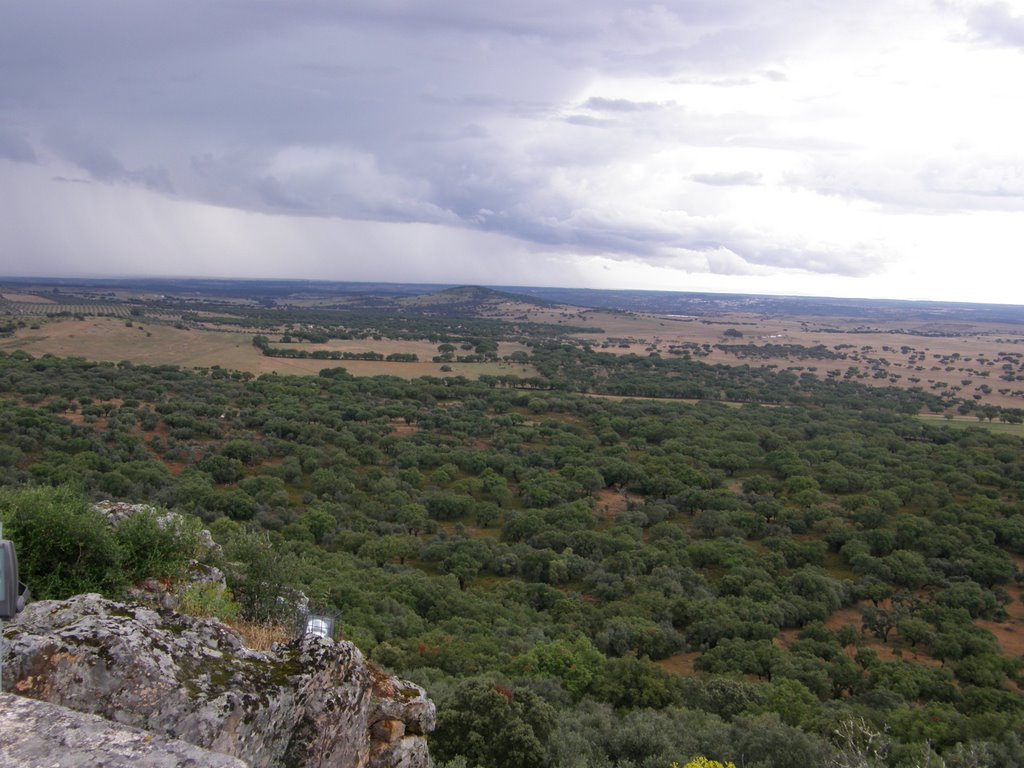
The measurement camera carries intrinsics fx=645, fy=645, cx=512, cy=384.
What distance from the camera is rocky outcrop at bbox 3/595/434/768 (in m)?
6.38

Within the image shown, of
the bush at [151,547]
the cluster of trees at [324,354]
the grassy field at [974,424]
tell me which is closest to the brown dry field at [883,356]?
the grassy field at [974,424]

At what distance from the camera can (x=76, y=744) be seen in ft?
12.5

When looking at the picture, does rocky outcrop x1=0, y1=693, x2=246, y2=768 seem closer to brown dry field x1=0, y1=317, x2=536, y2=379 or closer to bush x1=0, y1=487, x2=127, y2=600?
bush x1=0, y1=487, x2=127, y2=600

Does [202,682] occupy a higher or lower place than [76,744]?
lower

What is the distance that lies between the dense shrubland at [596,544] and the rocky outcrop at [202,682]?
3.98 metres

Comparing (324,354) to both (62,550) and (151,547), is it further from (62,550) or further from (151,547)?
(62,550)

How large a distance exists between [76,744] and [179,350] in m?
103

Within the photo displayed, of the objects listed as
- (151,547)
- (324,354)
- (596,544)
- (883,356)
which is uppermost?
(151,547)

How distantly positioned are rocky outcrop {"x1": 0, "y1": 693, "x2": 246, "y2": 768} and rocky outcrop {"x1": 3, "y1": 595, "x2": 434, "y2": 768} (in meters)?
2.49

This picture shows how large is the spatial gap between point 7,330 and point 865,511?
359 feet

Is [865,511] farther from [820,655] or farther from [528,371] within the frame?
[528,371]

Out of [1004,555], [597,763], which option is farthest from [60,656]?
[1004,555]

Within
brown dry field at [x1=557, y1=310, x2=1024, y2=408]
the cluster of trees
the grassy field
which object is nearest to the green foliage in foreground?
the grassy field

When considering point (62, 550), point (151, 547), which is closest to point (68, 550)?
point (62, 550)
